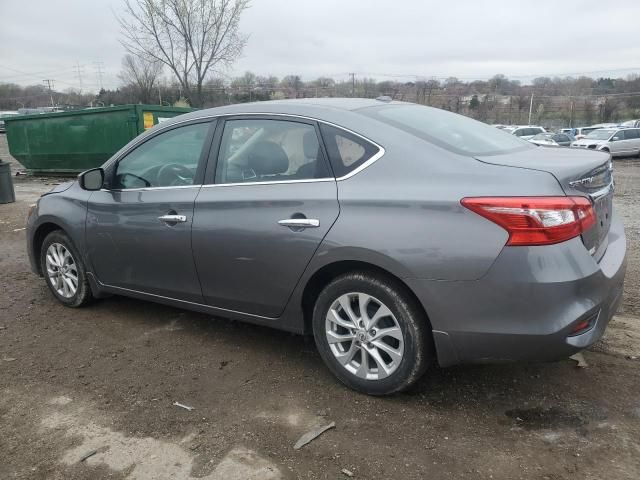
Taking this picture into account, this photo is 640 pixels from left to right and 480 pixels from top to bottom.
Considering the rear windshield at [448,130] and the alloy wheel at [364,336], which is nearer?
the alloy wheel at [364,336]

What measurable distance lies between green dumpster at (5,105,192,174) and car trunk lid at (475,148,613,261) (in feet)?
39.1

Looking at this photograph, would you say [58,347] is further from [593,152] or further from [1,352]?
[593,152]

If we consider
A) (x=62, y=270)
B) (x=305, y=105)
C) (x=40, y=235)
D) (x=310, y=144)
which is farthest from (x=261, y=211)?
(x=40, y=235)

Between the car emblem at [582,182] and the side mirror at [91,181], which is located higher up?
the car emblem at [582,182]

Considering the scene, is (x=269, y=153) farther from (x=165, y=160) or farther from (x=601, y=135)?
(x=601, y=135)

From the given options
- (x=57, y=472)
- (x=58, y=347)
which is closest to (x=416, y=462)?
(x=57, y=472)

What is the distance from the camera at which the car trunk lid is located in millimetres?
2635

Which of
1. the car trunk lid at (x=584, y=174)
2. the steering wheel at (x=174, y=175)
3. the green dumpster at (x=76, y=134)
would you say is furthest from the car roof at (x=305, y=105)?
the green dumpster at (x=76, y=134)

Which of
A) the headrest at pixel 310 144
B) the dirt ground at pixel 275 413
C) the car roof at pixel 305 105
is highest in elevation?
the car roof at pixel 305 105

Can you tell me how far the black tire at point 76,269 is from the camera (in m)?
4.54

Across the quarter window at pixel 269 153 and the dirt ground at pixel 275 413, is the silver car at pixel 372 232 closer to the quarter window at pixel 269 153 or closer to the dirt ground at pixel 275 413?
the quarter window at pixel 269 153

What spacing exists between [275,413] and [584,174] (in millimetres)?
2030

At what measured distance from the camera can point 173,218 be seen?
3.70 meters

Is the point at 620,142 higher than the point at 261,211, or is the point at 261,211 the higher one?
the point at 261,211
